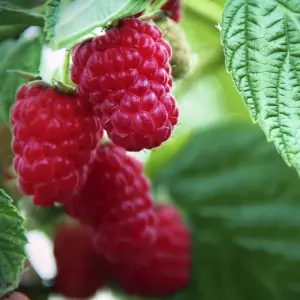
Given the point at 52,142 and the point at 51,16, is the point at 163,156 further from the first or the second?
the point at 51,16

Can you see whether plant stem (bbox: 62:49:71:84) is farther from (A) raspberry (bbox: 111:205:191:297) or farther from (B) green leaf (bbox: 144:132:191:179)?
(B) green leaf (bbox: 144:132:191:179)

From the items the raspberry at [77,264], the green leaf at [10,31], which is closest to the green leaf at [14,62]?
the green leaf at [10,31]

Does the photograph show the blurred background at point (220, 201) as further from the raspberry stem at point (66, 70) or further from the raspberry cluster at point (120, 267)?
the raspberry stem at point (66, 70)

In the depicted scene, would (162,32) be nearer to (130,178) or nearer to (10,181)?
(130,178)

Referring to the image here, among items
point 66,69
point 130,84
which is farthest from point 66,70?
point 130,84

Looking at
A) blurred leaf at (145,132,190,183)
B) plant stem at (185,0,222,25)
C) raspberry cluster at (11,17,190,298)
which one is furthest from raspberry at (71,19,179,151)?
blurred leaf at (145,132,190,183)

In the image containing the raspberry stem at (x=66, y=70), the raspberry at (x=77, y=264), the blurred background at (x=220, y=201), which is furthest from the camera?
the blurred background at (x=220, y=201)
